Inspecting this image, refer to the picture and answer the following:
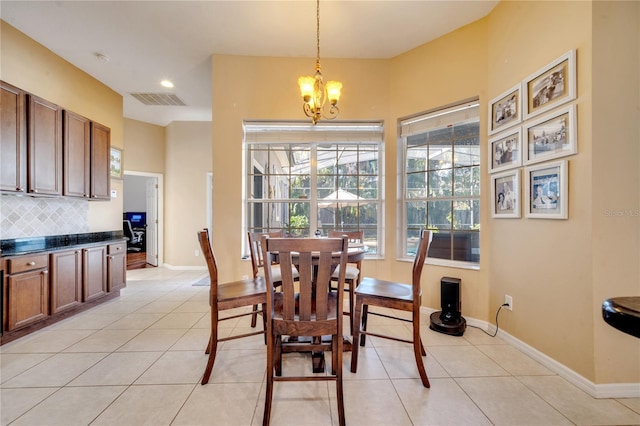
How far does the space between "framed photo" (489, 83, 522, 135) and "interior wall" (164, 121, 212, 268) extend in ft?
16.1

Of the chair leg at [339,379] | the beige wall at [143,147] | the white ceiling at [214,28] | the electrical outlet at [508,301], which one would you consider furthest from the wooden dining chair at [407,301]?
the beige wall at [143,147]

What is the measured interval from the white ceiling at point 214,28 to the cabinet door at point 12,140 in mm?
890

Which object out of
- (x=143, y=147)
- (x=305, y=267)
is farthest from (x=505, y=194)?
(x=143, y=147)

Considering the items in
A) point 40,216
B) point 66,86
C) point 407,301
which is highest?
point 66,86

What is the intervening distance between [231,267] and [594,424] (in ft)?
10.7

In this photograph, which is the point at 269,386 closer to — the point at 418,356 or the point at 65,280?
the point at 418,356

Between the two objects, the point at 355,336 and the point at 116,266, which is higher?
the point at 116,266

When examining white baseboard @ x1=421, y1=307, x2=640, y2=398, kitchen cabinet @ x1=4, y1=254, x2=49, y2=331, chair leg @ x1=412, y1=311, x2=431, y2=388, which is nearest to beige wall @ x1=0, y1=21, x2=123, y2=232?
kitchen cabinet @ x1=4, y1=254, x2=49, y2=331

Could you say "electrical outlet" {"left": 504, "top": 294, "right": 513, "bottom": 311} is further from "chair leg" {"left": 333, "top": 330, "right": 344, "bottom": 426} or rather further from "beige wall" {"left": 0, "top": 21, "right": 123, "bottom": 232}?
"beige wall" {"left": 0, "top": 21, "right": 123, "bottom": 232}

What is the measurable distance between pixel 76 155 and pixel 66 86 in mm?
997

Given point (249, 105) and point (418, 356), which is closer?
point (418, 356)

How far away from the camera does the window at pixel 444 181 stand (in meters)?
2.74

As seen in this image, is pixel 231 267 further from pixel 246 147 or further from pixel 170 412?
pixel 170 412

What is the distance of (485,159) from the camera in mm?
2596
